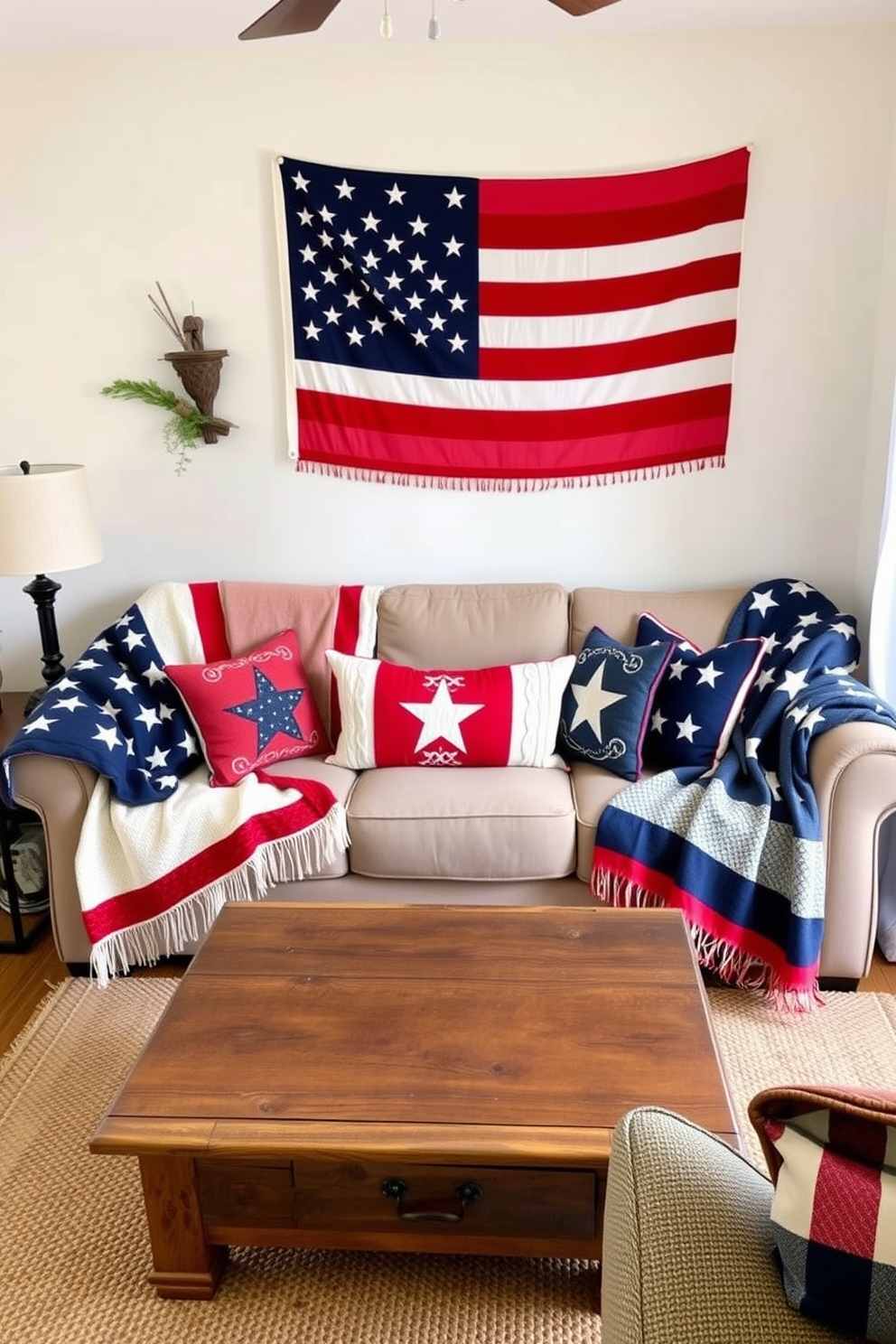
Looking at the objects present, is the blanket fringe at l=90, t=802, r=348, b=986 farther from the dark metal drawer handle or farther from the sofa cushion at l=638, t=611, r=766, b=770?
the dark metal drawer handle

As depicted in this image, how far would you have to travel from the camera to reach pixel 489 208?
290 cm

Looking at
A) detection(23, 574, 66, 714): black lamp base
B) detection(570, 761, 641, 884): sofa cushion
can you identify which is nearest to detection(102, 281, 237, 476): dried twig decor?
detection(23, 574, 66, 714): black lamp base

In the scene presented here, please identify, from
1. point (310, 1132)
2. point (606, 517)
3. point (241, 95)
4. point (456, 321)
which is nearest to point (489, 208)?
point (456, 321)

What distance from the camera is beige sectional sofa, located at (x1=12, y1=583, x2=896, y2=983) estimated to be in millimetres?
2305

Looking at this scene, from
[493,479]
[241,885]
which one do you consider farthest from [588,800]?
[493,479]

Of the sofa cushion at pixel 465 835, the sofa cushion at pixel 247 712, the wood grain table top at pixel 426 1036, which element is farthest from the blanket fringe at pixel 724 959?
the sofa cushion at pixel 247 712

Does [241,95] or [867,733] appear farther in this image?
[241,95]

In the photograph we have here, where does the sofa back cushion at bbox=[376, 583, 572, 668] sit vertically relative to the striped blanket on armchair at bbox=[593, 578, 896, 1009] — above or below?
above

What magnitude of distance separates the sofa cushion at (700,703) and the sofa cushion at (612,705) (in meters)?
0.05

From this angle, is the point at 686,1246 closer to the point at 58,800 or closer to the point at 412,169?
the point at 58,800

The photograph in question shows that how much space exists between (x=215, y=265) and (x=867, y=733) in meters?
2.24

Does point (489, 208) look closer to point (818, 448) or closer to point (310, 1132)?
point (818, 448)

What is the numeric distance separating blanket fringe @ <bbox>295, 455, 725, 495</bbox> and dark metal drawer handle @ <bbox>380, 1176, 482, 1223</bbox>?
2.09 meters

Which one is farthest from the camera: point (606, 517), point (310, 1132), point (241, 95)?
point (606, 517)
